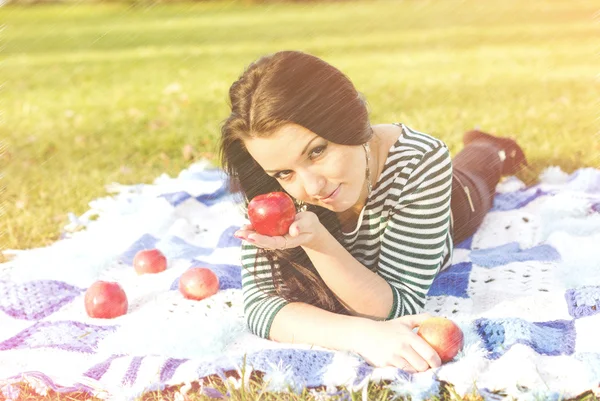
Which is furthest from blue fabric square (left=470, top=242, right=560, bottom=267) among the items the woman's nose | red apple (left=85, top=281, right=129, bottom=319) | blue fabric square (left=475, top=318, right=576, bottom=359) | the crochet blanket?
red apple (left=85, top=281, right=129, bottom=319)

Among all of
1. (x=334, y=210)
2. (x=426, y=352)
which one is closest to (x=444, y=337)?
(x=426, y=352)

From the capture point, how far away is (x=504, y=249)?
11.2 ft

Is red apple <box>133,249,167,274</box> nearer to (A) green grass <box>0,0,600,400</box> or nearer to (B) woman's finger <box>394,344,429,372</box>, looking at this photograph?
(A) green grass <box>0,0,600,400</box>

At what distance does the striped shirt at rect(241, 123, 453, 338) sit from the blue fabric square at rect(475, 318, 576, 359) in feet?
0.84

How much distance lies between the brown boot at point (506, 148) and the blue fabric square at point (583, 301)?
1481 mm

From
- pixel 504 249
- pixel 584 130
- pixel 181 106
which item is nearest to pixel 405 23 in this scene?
pixel 181 106

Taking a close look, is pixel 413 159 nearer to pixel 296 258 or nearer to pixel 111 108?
pixel 296 258

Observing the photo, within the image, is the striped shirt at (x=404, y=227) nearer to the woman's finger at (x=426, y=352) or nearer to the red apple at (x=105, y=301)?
the woman's finger at (x=426, y=352)

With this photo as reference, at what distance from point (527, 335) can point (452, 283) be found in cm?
59

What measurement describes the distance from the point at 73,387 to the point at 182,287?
2.32 feet

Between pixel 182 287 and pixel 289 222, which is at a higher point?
pixel 289 222

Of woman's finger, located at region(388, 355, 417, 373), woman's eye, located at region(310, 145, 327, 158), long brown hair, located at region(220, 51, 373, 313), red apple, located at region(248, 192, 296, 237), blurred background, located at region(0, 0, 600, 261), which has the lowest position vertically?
blurred background, located at region(0, 0, 600, 261)

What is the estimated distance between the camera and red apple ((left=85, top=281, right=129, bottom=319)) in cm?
294

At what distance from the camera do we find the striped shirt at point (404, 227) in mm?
2652
